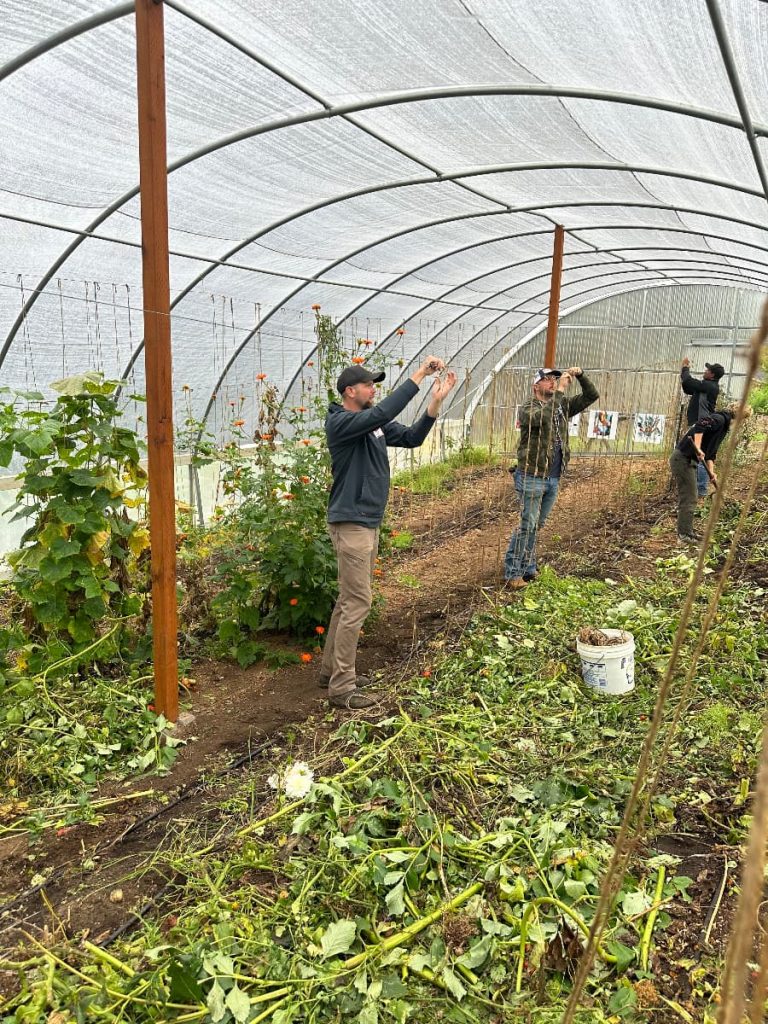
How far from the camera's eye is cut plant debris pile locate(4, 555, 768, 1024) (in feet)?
6.59

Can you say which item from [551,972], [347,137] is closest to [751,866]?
[551,972]

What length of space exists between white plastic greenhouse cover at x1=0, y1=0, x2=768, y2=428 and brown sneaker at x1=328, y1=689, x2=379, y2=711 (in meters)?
3.31

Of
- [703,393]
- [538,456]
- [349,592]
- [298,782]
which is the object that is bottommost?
[298,782]

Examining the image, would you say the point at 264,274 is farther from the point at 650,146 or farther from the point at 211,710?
the point at 211,710

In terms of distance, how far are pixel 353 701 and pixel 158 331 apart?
211 centimetres

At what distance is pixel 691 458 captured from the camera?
6.36m

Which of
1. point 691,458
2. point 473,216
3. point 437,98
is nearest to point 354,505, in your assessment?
point 437,98

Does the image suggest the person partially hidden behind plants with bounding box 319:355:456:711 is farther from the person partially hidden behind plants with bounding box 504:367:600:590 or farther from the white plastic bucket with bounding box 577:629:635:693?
the person partially hidden behind plants with bounding box 504:367:600:590

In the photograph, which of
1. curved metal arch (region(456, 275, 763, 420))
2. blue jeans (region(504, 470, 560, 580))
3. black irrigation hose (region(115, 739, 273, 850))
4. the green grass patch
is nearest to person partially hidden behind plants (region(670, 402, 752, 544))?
blue jeans (region(504, 470, 560, 580))

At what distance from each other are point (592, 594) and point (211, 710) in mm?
2749

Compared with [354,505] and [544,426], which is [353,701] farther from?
[544,426]

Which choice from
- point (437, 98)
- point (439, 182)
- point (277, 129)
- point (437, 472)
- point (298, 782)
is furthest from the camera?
point (437, 472)

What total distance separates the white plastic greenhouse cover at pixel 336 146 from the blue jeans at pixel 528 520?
94.1 inches

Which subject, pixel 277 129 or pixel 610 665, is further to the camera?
pixel 277 129
